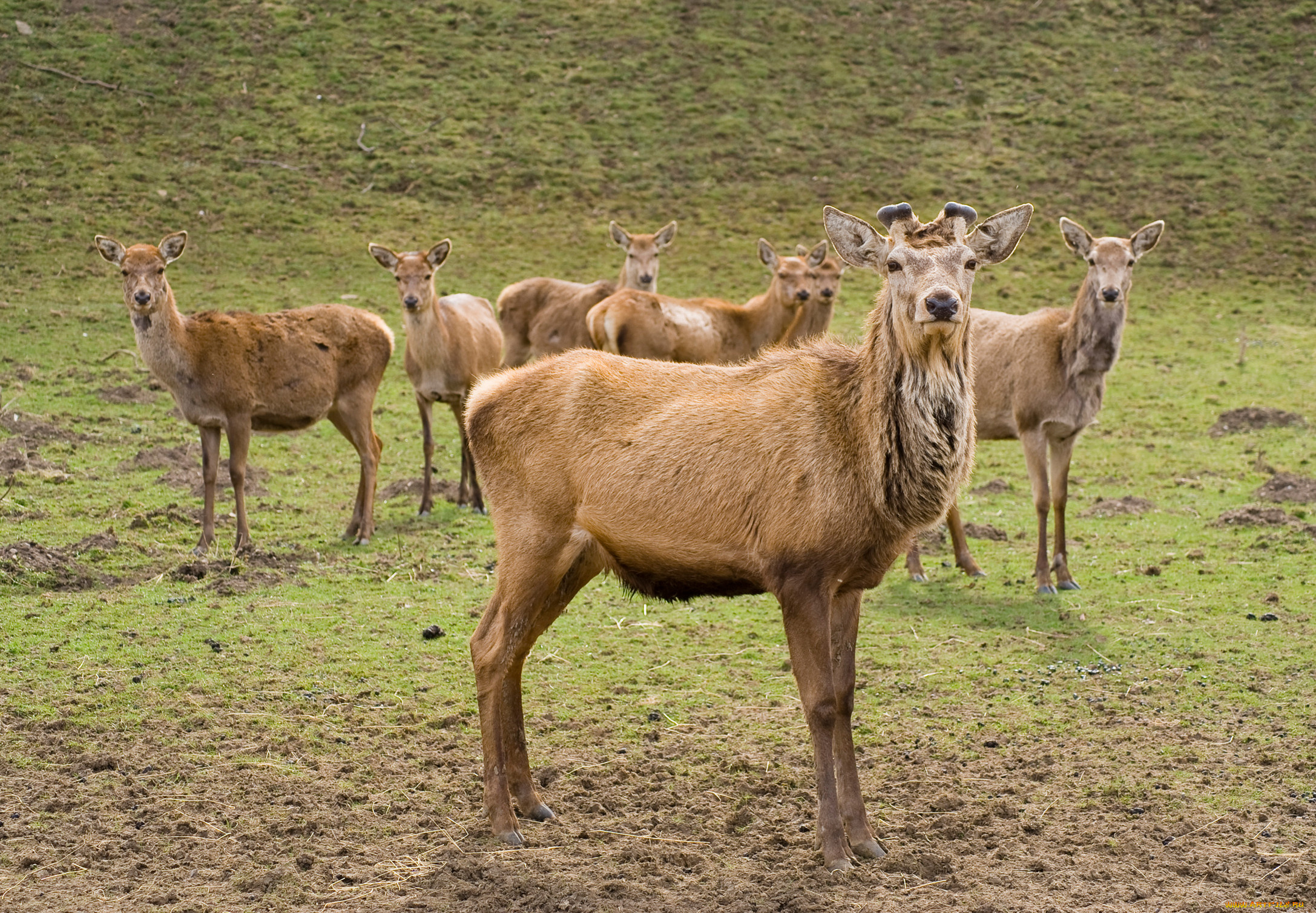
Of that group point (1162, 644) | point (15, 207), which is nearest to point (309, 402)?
point (1162, 644)

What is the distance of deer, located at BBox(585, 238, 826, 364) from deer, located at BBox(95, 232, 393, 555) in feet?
9.57

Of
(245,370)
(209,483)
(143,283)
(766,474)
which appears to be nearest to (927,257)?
(766,474)

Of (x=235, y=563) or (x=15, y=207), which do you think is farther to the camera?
(x=15, y=207)

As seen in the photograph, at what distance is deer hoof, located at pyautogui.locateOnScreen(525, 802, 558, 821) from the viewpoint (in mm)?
6297

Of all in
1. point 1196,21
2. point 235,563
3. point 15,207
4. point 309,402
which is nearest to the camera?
point 235,563

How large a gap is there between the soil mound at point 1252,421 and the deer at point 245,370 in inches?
449

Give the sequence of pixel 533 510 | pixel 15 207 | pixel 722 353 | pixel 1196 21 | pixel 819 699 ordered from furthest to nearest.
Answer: pixel 1196 21
pixel 15 207
pixel 722 353
pixel 533 510
pixel 819 699

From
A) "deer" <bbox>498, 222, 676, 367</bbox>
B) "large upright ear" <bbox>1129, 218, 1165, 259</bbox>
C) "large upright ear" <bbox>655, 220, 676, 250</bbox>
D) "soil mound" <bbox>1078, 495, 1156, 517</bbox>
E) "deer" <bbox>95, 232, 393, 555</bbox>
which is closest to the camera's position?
"large upright ear" <bbox>1129, 218, 1165, 259</bbox>

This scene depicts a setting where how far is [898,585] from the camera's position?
11062 millimetres

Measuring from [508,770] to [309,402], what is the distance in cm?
705

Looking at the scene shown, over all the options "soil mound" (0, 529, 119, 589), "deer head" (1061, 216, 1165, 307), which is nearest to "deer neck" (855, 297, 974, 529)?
"deer head" (1061, 216, 1165, 307)

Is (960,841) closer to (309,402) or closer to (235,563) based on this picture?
(235,563)

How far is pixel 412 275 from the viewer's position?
1470 cm

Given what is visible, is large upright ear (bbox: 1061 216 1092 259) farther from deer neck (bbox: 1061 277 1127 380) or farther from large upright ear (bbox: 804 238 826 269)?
large upright ear (bbox: 804 238 826 269)
